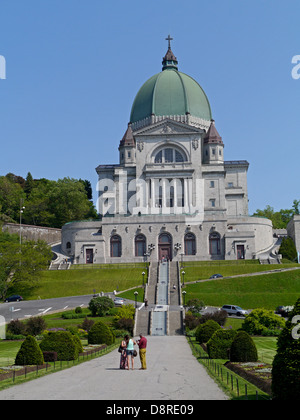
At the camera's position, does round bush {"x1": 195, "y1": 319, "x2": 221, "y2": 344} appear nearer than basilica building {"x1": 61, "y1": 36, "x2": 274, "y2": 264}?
Yes

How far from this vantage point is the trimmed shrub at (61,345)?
2653 centimetres

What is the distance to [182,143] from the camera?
301 ft

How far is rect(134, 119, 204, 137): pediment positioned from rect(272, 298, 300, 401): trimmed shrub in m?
78.5

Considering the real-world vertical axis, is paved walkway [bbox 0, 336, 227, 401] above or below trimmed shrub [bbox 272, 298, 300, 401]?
below

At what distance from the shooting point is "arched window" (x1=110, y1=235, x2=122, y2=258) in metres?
82.8

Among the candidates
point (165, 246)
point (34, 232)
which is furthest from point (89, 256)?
point (34, 232)

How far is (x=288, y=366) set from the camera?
13.9m

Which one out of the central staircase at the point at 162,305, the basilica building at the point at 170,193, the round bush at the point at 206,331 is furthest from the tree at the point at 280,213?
the round bush at the point at 206,331

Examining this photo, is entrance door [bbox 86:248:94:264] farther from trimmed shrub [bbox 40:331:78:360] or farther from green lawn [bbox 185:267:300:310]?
trimmed shrub [bbox 40:331:78:360]

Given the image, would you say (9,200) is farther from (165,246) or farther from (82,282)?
(82,282)

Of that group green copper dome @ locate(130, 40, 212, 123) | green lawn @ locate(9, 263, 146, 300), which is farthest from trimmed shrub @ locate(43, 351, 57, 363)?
green copper dome @ locate(130, 40, 212, 123)

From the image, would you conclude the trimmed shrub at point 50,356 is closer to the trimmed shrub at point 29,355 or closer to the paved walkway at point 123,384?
the paved walkway at point 123,384
